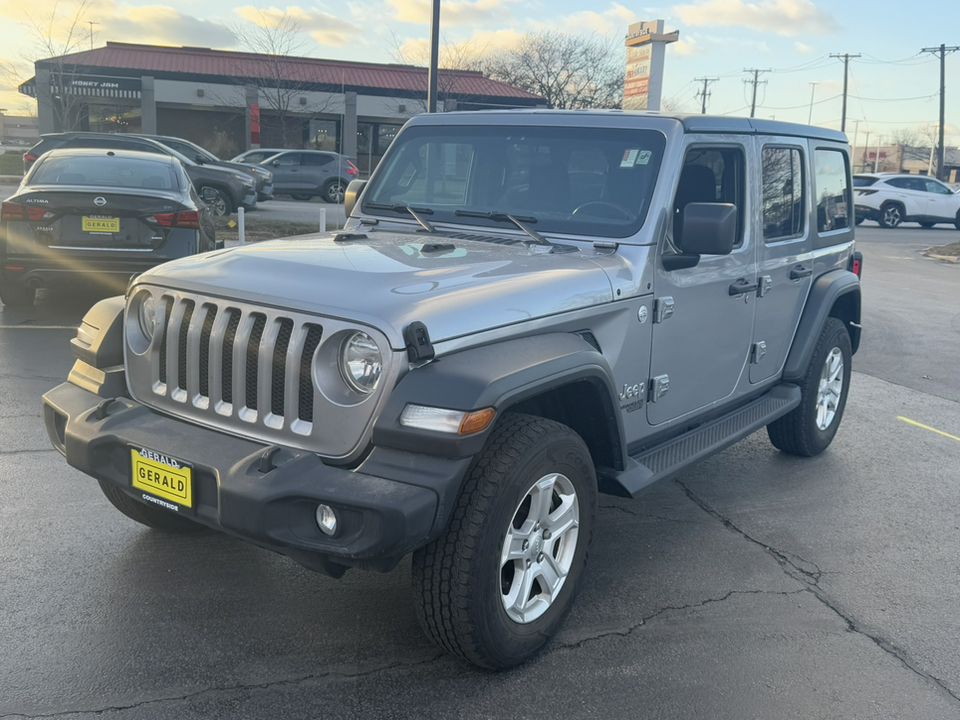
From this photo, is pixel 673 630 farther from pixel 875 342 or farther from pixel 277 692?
pixel 875 342

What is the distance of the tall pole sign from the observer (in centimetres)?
2591

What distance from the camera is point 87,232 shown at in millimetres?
8062

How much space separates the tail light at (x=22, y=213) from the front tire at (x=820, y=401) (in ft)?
20.6

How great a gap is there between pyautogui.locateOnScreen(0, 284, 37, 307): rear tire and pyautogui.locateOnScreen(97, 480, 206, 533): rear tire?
17.8 ft

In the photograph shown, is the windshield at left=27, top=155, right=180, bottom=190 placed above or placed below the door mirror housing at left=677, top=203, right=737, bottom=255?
above

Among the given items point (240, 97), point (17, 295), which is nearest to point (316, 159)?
point (240, 97)

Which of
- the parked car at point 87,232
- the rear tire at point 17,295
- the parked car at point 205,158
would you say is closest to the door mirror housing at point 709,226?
the parked car at point 87,232

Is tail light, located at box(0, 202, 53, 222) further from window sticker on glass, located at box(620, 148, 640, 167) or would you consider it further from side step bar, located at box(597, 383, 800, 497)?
side step bar, located at box(597, 383, 800, 497)

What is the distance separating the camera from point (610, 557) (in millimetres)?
4227

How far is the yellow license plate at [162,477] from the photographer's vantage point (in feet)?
9.79

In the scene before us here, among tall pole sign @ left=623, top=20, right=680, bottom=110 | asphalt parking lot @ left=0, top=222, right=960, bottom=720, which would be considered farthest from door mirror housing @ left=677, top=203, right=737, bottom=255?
tall pole sign @ left=623, top=20, right=680, bottom=110

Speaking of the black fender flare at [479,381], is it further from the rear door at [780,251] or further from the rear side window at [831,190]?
the rear side window at [831,190]

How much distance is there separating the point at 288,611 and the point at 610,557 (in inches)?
58.6

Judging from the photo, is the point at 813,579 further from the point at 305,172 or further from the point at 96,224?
the point at 305,172
